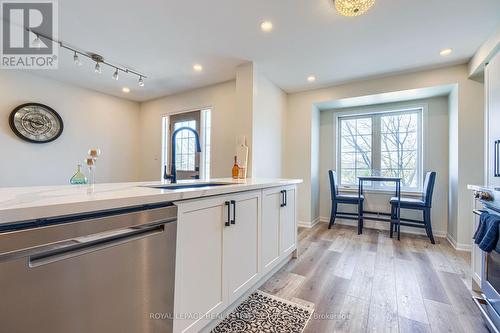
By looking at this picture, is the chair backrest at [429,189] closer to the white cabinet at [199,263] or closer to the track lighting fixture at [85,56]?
the white cabinet at [199,263]

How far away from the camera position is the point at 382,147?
4.01 meters

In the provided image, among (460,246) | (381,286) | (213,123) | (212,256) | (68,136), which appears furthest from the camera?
(213,123)

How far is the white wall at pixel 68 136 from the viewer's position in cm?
328

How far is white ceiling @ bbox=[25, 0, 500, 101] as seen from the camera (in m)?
2.01

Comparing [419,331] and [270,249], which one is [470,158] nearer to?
[419,331]

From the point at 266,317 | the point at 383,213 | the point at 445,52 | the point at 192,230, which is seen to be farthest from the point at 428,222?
the point at 192,230

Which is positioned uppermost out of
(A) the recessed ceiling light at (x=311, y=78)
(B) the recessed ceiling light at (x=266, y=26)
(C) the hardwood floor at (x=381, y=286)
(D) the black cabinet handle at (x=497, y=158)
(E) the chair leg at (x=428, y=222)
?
(B) the recessed ceiling light at (x=266, y=26)

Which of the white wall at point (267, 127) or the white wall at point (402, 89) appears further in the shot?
the white wall at point (267, 127)

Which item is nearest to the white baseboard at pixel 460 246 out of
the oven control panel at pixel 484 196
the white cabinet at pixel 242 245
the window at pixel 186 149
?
the oven control panel at pixel 484 196

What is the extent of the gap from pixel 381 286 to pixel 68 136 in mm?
5049

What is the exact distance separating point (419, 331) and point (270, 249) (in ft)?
3.73

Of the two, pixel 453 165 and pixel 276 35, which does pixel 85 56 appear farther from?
pixel 453 165

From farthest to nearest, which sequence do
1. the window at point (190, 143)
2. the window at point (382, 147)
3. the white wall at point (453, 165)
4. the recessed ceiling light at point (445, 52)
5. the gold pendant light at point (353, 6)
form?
1. the window at point (190, 143)
2. the window at point (382, 147)
3. the white wall at point (453, 165)
4. the recessed ceiling light at point (445, 52)
5. the gold pendant light at point (353, 6)

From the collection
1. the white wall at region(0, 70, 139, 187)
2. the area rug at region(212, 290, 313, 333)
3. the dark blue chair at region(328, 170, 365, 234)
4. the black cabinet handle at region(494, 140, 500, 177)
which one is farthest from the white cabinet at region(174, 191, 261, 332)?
the white wall at region(0, 70, 139, 187)
